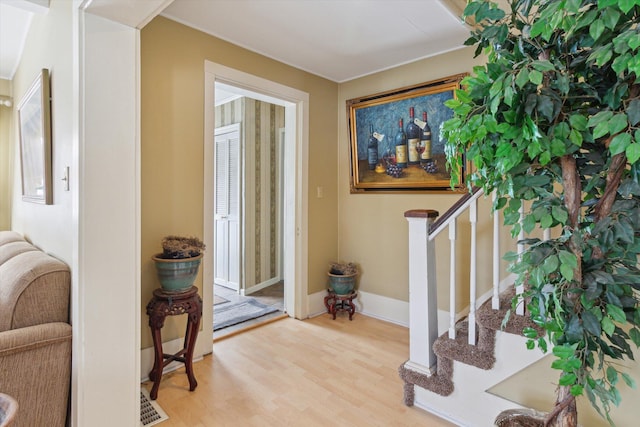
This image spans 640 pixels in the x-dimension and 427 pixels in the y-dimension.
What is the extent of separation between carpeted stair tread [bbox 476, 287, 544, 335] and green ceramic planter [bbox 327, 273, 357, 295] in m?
1.64

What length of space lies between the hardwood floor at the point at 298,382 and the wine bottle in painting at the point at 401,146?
5.06 ft

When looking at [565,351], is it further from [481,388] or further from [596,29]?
[481,388]

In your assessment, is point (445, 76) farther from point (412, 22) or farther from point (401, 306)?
point (401, 306)

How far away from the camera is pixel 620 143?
74 cm

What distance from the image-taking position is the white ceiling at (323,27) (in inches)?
84.2

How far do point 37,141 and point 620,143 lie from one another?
2.96 meters

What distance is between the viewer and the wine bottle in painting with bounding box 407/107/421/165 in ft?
9.78

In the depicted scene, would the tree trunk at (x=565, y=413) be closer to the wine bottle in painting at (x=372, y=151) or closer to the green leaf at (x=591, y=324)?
the green leaf at (x=591, y=324)

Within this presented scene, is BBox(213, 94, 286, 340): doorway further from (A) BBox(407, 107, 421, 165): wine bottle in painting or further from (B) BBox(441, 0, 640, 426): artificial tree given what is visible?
(B) BBox(441, 0, 640, 426): artificial tree

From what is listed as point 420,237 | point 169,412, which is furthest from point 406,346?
point 169,412

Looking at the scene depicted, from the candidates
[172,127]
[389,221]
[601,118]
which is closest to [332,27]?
[172,127]

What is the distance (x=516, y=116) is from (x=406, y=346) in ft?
7.45

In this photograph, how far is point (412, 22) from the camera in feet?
7.72

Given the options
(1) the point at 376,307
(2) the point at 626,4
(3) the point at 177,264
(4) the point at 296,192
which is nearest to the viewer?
(2) the point at 626,4
